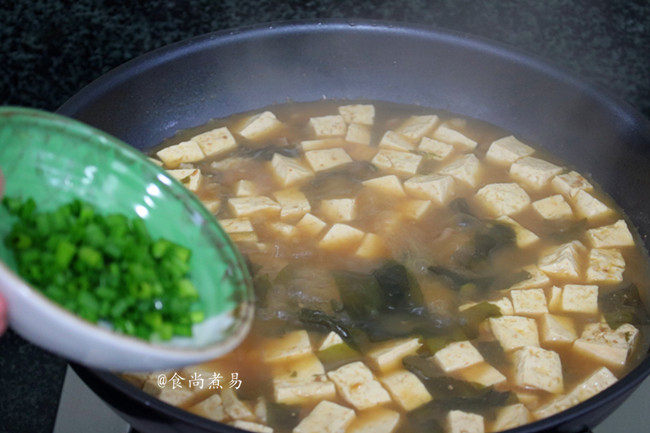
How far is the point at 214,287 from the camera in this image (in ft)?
5.16

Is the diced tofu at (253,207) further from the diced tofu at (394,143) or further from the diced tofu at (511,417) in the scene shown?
the diced tofu at (511,417)

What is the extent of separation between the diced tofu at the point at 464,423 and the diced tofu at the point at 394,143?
1.22m

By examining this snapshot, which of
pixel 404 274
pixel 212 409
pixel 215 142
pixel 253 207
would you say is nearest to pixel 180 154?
pixel 215 142

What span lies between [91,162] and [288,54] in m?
1.44

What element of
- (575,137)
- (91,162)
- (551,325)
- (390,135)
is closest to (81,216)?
(91,162)

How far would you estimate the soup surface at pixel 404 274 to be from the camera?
196 centimetres

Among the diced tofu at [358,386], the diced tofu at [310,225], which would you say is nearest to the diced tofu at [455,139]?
the diced tofu at [310,225]

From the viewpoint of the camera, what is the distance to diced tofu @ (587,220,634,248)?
8.05 feet

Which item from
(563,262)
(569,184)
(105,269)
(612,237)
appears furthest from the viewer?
(569,184)

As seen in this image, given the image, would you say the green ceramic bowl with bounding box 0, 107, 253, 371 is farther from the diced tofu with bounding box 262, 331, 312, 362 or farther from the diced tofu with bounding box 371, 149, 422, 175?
the diced tofu with bounding box 371, 149, 422, 175

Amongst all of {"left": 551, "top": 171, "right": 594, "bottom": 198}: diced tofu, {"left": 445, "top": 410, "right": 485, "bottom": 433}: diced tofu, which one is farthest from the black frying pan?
{"left": 445, "top": 410, "right": 485, "bottom": 433}: diced tofu

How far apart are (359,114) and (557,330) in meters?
1.24

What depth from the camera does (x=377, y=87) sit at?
10.1ft

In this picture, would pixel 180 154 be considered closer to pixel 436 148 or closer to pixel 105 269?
pixel 436 148
